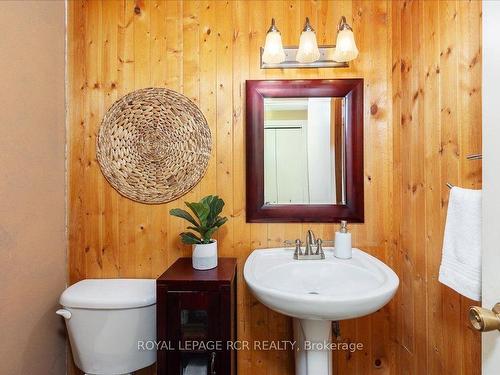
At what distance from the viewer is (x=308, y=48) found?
125cm

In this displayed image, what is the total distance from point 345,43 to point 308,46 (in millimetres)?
173

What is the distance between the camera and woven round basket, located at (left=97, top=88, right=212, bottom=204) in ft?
4.54

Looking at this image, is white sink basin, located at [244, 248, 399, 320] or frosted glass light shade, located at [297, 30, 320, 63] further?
frosted glass light shade, located at [297, 30, 320, 63]

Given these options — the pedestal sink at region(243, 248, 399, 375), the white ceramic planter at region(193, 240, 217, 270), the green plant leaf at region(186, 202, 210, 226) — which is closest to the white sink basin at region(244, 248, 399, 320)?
the pedestal sink at region(243, 248, 399, 375)

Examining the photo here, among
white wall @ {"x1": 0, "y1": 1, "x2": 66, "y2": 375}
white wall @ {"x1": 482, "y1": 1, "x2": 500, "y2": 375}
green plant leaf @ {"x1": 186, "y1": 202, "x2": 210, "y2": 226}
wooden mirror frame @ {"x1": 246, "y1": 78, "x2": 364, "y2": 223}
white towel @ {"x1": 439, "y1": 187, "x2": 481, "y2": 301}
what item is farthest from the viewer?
wooden mirror frame @ {"x1": 246, "y1": 78, "x2": 364, "y2": 223}

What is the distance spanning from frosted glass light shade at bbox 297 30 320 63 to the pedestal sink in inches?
37.5

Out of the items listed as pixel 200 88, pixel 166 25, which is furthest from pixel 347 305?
pixel 166 25

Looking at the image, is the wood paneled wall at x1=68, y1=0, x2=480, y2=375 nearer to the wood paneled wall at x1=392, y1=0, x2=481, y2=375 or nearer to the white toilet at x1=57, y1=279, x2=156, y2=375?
the wood paneled wall at x1=392, y1=0, x2=481, y2=375

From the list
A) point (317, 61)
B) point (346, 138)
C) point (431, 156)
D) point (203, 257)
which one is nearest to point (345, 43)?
point (317, 61)

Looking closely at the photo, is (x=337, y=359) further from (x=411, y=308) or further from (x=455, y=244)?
(x=455, y=244)

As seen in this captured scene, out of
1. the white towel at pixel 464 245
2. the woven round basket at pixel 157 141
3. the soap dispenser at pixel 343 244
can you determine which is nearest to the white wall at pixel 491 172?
the white towel at pixel 464 245

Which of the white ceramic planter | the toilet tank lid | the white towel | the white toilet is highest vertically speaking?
the white towel

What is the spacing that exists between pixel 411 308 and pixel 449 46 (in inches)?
44.9

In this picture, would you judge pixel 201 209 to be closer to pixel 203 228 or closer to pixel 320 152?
pixel 203 228
